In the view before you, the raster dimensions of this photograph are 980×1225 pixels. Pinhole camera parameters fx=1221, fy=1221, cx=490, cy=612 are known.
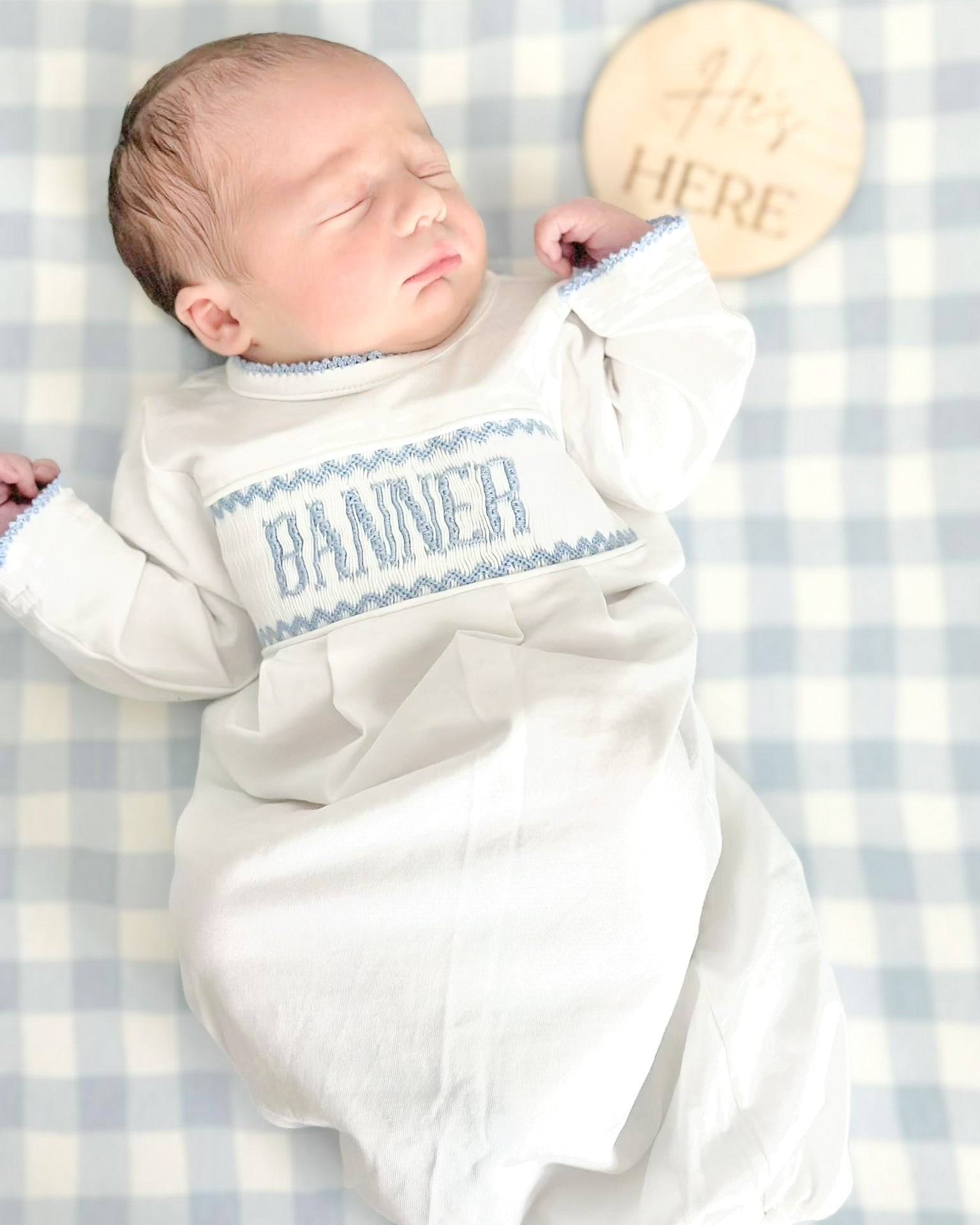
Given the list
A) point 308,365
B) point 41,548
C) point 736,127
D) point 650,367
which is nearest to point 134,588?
point 41,548

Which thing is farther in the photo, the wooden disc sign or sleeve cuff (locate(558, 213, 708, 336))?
the wooden disc sign

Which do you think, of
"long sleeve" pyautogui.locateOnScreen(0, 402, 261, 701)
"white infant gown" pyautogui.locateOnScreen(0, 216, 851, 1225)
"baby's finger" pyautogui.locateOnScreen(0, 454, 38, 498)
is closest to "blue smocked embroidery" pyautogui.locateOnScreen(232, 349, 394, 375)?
"white infant gown" pyautogui.locateOnScreen(0, 216, 851, 1225)

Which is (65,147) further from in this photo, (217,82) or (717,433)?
(717,433)

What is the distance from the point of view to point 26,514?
3.75 feet

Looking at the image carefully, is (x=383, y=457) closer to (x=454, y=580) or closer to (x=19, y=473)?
(x=454, y=580)

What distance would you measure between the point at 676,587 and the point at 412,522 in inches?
11.9

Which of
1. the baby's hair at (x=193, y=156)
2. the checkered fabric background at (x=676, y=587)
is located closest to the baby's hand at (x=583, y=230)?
the checkered fabric background at (x=676, y=587)

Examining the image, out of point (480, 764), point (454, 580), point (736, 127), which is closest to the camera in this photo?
point (480, 764)

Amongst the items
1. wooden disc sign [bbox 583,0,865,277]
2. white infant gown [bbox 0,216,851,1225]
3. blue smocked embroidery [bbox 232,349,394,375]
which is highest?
wooden disc sign [bbox 583,0,865,277]

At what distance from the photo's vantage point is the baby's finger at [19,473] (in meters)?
1.16

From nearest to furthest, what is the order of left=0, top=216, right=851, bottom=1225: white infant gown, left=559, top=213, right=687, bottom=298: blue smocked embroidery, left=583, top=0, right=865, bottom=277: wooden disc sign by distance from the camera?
left=0, top=216, right=851, bottom=1225: white infant gown → left=559, top=213, right=687, bottom=298: blue smocked embroidery → left=583, top=0, right=865, bottom=277: wooden disc sign

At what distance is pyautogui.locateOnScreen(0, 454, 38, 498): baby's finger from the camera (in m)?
1.16

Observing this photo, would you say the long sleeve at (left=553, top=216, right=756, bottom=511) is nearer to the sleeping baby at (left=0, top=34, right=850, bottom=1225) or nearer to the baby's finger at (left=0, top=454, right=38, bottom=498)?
the sleeping baby at (left=0, top=34, right=850, bottom=1225)

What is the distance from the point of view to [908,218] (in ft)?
4.04
